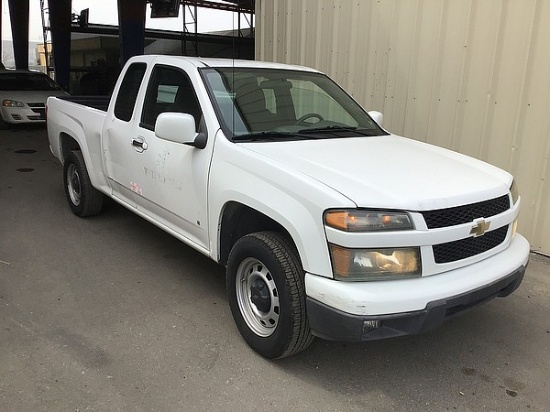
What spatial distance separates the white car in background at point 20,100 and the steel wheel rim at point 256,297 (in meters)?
11.1

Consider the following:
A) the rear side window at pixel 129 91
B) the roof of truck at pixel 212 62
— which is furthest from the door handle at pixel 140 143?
the roof of truck at pixel 212 62

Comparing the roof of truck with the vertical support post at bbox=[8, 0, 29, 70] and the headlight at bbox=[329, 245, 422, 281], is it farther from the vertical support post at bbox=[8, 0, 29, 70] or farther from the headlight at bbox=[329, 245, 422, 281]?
the vertical support post at bbox=[8, 0, 29, 70]

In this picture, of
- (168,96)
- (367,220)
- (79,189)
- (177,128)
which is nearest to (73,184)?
(79,189)

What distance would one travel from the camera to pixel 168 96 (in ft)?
13.4

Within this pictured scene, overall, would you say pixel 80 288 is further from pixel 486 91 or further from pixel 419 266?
pixel 486 91

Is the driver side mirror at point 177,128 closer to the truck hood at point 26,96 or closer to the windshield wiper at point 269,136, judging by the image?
the windshield wiper at point 269,136

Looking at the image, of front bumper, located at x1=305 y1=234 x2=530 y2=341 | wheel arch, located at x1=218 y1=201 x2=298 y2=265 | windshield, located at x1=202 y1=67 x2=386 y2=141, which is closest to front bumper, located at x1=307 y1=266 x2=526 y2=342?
front bumper, located at x1=305 y1=234 x2=530 y2=341

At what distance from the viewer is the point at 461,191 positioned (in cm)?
277

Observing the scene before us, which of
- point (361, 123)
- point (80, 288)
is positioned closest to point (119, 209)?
point (80, 288)

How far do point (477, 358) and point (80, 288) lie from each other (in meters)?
3.06

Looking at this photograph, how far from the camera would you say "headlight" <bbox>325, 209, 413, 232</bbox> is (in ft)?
8.15

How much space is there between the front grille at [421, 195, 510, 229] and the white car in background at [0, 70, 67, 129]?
11.9 metres

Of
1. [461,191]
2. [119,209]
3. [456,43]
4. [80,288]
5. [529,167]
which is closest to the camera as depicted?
[461,191]

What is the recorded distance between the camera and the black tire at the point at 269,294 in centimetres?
275
